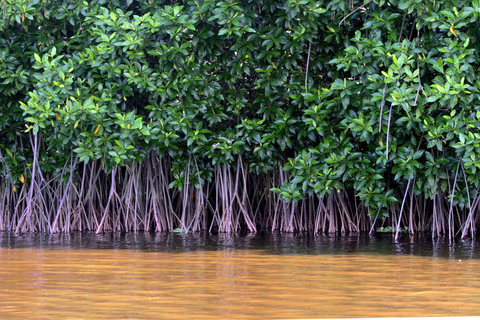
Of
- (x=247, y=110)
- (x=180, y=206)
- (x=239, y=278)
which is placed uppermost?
(x=247, y=110)

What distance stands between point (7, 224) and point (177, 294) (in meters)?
5.03

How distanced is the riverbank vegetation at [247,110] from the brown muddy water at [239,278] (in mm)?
783

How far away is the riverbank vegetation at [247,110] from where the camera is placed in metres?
6.02

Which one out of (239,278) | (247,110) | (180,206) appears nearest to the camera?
(239,278)

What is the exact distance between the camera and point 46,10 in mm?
6832

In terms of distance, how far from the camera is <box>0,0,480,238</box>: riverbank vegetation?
602 centimetres

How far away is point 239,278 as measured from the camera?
4.05m

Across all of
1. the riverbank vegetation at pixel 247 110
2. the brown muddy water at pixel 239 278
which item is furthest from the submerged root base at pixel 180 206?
the brown muddy water at pixel 239 278

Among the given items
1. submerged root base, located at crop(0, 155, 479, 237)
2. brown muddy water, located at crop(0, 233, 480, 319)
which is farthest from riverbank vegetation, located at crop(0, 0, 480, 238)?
brown muddy water, located at crop(0, 233, 480, 319)

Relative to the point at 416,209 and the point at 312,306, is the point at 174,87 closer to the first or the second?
the point at 416,209

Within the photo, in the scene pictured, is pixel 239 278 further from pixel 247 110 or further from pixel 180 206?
pixel 180 206

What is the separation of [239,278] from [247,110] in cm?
336

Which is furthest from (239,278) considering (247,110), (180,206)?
(180,206)

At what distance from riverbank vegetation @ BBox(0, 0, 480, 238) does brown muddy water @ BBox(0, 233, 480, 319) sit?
783 mm
